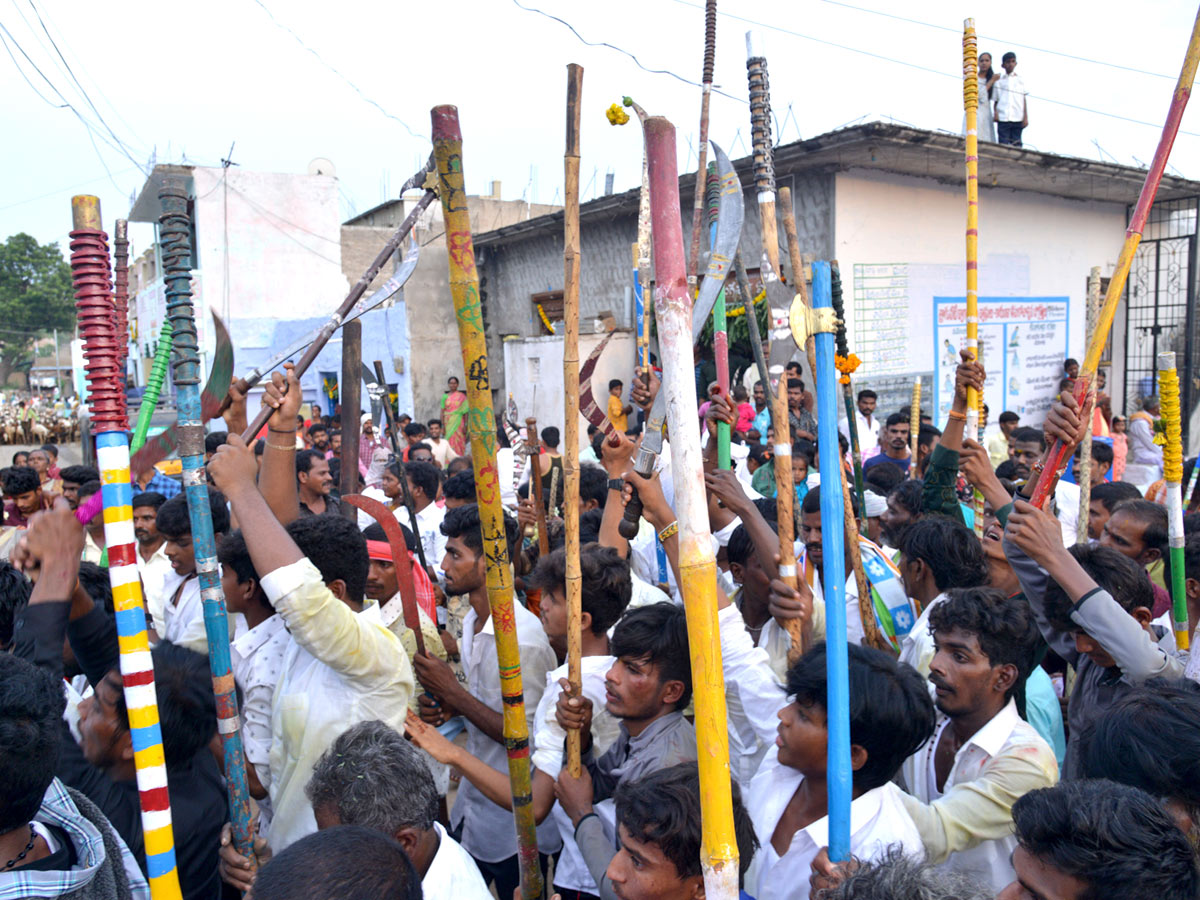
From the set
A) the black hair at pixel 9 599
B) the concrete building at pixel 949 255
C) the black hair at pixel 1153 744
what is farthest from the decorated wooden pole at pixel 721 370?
the concrete building at pixel 949 255

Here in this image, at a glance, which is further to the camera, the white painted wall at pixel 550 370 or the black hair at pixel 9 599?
the white painted wall at pixel 550 370

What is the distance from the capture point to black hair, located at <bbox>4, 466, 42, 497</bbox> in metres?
5.98

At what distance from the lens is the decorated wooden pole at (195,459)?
1.85 meters

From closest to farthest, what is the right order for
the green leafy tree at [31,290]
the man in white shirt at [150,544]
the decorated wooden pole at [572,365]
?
1. the decorated wooden pole at [572,365]
2. the man in white shirt at [150,544]
3. the green leafy tree at [31,290]

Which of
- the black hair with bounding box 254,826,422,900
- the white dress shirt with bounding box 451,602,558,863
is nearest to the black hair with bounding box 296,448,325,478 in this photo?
the white dress shirt with bounding box 451,602,558,863

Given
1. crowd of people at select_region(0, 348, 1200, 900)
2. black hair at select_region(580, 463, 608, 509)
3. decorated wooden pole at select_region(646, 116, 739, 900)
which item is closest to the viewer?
decorated wooden pole at select_region(646, 116, 739, 900)

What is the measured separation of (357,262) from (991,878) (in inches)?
1013

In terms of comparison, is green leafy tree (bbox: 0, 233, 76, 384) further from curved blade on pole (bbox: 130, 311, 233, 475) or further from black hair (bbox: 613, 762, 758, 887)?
black hair (bbox: 613, 762, 758, 887)

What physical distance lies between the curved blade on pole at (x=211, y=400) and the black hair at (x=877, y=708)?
1688 millimetres

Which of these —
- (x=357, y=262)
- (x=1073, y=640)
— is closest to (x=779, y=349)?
(x=1073, y=640)

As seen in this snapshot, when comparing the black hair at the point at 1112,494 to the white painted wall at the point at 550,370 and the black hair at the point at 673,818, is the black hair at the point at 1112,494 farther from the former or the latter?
the white painted wall at the point at 550,370

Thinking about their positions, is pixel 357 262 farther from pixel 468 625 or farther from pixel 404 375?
pixel 468 625

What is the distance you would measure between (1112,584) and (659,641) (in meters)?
1.50

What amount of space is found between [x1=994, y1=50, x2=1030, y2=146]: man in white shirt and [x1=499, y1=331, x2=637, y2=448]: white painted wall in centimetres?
600
